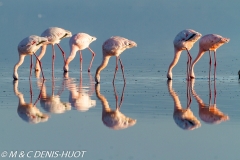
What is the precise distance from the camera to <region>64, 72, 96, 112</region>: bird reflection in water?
42.0 feet

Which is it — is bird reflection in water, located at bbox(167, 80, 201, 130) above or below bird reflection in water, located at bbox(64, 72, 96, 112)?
below

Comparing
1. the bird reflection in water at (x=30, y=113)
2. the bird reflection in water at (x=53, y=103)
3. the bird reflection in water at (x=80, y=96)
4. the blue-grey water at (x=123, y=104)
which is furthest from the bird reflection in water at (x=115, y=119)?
the bird reflection in water at (x=30, y=113)

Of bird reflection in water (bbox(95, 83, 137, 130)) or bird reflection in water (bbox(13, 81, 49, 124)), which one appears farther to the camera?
bird reflection in water (bbox(13, 81, 49, 124))

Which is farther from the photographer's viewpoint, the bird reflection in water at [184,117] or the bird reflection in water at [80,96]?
the bird reflection in water at [80,96]

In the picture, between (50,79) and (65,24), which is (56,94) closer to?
(50,79)

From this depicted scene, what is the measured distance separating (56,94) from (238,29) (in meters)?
21.0

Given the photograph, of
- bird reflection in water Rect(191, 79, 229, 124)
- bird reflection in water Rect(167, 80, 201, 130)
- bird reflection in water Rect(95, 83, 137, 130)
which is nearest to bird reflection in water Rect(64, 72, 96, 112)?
bird reflection in water Rect(95, 83, 137, 130)

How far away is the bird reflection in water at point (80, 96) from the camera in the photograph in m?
12.8

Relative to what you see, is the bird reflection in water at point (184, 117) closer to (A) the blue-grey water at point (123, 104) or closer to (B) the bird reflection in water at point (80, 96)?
(A) the blue-grey water at point (123, 104)

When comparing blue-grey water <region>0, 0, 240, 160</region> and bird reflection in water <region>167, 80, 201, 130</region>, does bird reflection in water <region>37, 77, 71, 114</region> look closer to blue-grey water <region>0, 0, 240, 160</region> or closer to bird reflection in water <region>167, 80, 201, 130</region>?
blue-grey water <region>0, 0, 240, 160</region>

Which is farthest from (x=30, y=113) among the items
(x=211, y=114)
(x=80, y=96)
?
(x=211, y=114)

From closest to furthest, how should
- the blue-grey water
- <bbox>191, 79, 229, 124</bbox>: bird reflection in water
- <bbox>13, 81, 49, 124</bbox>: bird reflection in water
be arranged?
the blue-grey water → <bbox>191, 79, 229, 124</bbox>: bird reflection in water → <bbox>13, 81, 49, 124</bbox>: bird reflection in water

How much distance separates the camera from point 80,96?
46.2 ft

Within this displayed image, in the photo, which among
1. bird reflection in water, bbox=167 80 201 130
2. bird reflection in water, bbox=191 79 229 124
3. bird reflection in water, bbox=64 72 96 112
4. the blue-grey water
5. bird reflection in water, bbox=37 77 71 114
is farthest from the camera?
bird reflection in water, bbox=64 72 96 112
